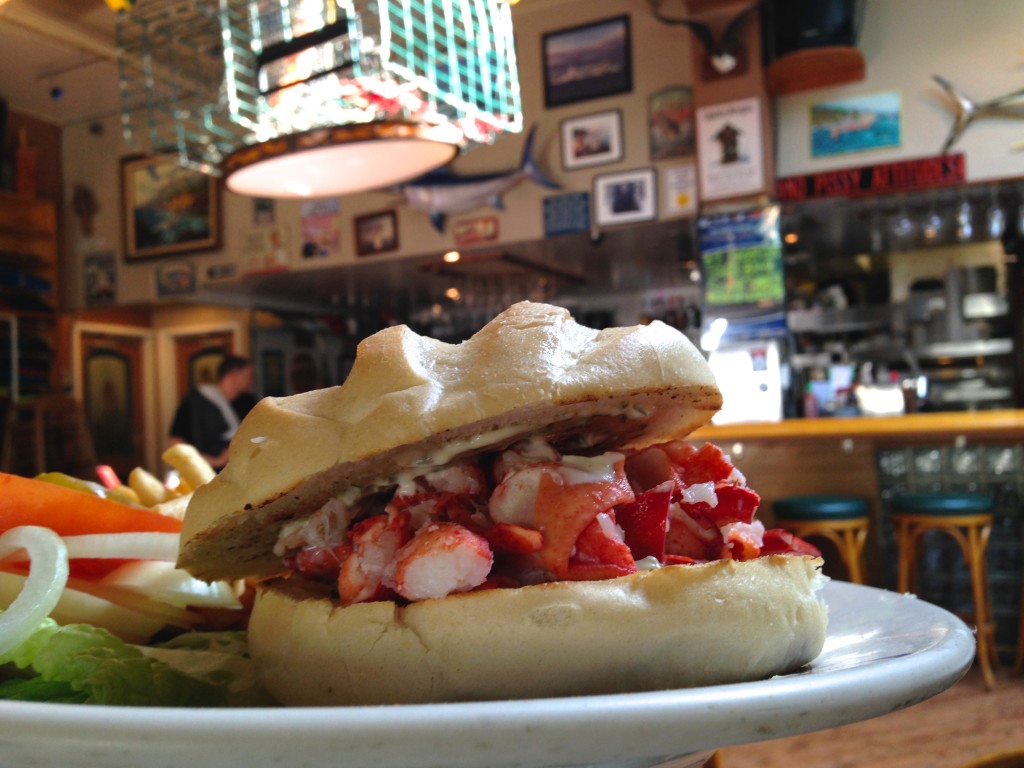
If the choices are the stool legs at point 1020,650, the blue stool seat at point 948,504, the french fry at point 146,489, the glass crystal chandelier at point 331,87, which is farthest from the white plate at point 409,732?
the stool legs at point 1020,650

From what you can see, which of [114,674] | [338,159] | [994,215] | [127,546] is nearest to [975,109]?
[994,215]

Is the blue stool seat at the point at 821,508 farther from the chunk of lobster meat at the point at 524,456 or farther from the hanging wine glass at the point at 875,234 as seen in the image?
the chunk of lobster meat at the point at 524,456

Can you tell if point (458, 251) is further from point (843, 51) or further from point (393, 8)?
point (393, 8)

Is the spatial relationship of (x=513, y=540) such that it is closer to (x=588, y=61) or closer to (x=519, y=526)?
(x=519, y=526)

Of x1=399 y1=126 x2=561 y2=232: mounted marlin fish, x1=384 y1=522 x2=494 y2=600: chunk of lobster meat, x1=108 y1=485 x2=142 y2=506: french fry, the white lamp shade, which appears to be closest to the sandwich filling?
x1=384 y1=522 x2=494 y2=600: chunk of lobster meat

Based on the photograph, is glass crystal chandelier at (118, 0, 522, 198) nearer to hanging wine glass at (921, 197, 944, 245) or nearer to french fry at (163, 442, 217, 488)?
french fry at (163, 442, 217, 488)

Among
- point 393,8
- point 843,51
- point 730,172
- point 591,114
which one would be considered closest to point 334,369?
point 591,114
